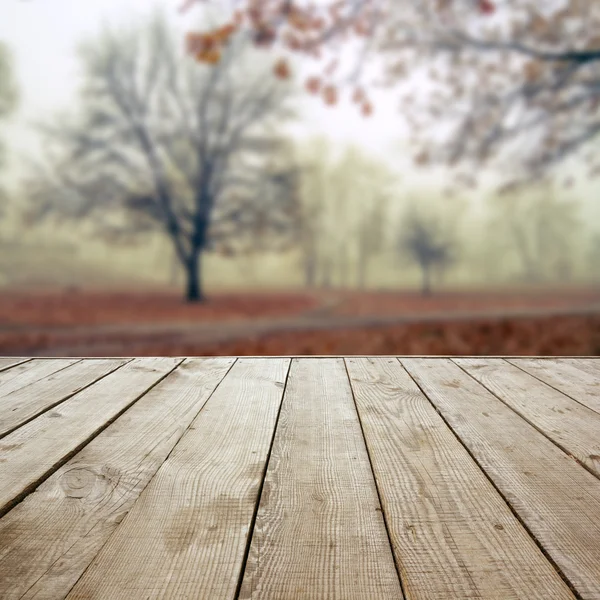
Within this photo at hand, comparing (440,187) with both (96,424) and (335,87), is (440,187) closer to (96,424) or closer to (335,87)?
(335,87)

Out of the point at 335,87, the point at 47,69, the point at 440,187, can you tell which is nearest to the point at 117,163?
the point at 47,69

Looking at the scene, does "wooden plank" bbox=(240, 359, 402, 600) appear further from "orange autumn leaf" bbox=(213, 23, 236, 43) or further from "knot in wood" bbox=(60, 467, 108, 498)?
"orange autumn leaf" bbox=(213, 23, 236, 43)

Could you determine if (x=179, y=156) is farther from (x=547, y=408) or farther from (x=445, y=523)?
(x=445, y=523)

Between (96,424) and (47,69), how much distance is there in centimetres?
450

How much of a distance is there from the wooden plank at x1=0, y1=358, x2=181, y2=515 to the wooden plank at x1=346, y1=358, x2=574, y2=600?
25.8 inches

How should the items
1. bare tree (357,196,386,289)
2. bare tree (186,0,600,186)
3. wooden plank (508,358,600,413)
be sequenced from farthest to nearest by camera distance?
bare tree (357,196,386,289), bare tree (186,0,600,186), wooden plank (508,358,600,413)

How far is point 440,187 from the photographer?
4988 mm

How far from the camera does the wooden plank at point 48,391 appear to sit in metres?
1.39

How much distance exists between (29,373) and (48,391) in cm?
31

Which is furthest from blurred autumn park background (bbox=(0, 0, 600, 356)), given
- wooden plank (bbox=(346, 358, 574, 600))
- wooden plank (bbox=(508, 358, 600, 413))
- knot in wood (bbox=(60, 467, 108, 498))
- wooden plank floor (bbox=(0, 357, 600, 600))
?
knot in wood (bbox=(60, 467, 108, 498))

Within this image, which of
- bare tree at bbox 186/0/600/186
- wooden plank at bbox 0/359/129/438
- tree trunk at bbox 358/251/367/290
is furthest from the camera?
tree trunk at bbox 358/251/367/290

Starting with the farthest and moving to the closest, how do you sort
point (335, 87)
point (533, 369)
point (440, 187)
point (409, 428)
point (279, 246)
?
point (279, 246)
point (440, 187)
point (335, 87)
point (533, 369)
point (409, 428)

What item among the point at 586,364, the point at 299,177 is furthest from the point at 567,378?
the point at 299,177

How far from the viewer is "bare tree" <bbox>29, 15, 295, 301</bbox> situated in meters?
5.10
